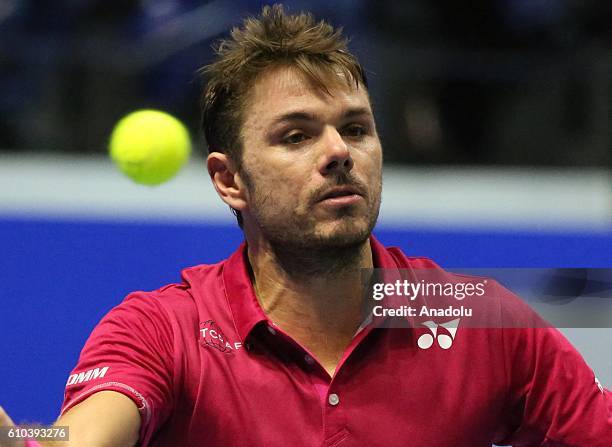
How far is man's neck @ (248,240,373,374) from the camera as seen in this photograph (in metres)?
2.32

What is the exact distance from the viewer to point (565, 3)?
5.43 m

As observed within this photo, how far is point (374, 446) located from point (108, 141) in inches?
124

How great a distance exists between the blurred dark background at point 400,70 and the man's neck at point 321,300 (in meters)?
2.70

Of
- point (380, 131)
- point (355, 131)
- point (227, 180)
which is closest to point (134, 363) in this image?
point (227, 180)

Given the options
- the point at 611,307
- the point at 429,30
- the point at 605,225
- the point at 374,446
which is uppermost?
the point at 429,30

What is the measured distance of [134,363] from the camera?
6.92 ft

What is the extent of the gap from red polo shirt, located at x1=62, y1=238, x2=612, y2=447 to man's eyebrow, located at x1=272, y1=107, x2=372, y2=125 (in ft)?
1.21

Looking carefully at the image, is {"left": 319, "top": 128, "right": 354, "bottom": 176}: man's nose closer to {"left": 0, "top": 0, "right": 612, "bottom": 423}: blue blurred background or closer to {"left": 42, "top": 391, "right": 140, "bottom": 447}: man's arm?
{"left": 42, "top": 391, "right": 140, "bottom": 447}: man's arm

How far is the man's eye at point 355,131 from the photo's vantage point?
2.35 m

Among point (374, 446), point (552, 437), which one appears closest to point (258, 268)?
point (374, 446)

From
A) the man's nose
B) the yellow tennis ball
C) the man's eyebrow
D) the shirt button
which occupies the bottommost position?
the shirt button

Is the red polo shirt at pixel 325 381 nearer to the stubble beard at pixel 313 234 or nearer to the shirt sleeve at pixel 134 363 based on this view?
the shirt sleeve at pixel 134 363

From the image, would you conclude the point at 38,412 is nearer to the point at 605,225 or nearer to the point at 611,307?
the point at 611,307

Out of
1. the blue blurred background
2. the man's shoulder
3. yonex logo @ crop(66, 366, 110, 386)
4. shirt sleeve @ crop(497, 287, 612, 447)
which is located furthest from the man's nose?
the blue blurred background
